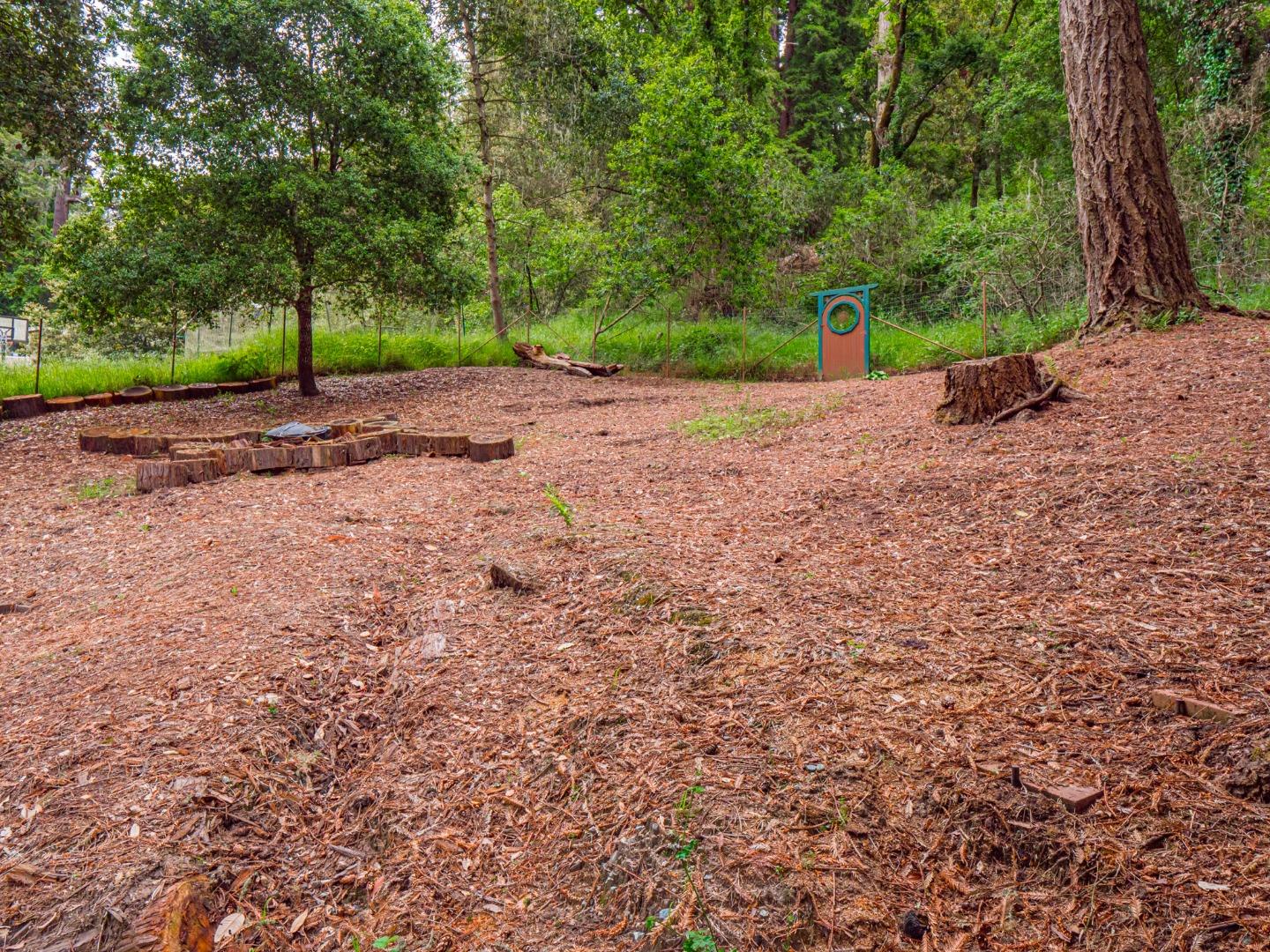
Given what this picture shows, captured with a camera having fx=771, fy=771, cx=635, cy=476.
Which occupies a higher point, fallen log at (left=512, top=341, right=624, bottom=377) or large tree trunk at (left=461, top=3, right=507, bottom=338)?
large tree trunk at (left=461, top=3, right=507, bottom=338)

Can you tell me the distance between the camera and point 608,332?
50.9 feet

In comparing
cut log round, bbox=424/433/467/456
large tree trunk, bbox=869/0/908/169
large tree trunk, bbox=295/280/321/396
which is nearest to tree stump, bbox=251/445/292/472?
cut log round, bbox=424/433/467/456

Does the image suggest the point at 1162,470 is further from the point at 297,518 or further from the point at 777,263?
the point at 777,263

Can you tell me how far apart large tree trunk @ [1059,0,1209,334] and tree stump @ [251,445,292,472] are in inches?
274

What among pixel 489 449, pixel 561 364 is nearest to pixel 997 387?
pixel 489 449

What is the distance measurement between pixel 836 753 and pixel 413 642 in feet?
6.02

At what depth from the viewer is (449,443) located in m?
7.01

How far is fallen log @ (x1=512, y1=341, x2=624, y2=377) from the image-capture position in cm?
1294

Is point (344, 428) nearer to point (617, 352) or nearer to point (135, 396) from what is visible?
point (135, 396)

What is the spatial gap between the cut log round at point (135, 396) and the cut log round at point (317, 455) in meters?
5.20

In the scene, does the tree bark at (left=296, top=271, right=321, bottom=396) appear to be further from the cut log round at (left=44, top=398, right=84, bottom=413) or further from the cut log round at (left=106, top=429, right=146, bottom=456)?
the cut log round at (left=106, top=429, right=146, bottom=456)

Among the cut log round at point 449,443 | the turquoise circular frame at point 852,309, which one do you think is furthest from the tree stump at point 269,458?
the turquoise circular frame at point 852,309

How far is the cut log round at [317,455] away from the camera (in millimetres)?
6594

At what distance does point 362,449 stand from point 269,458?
0.76m
